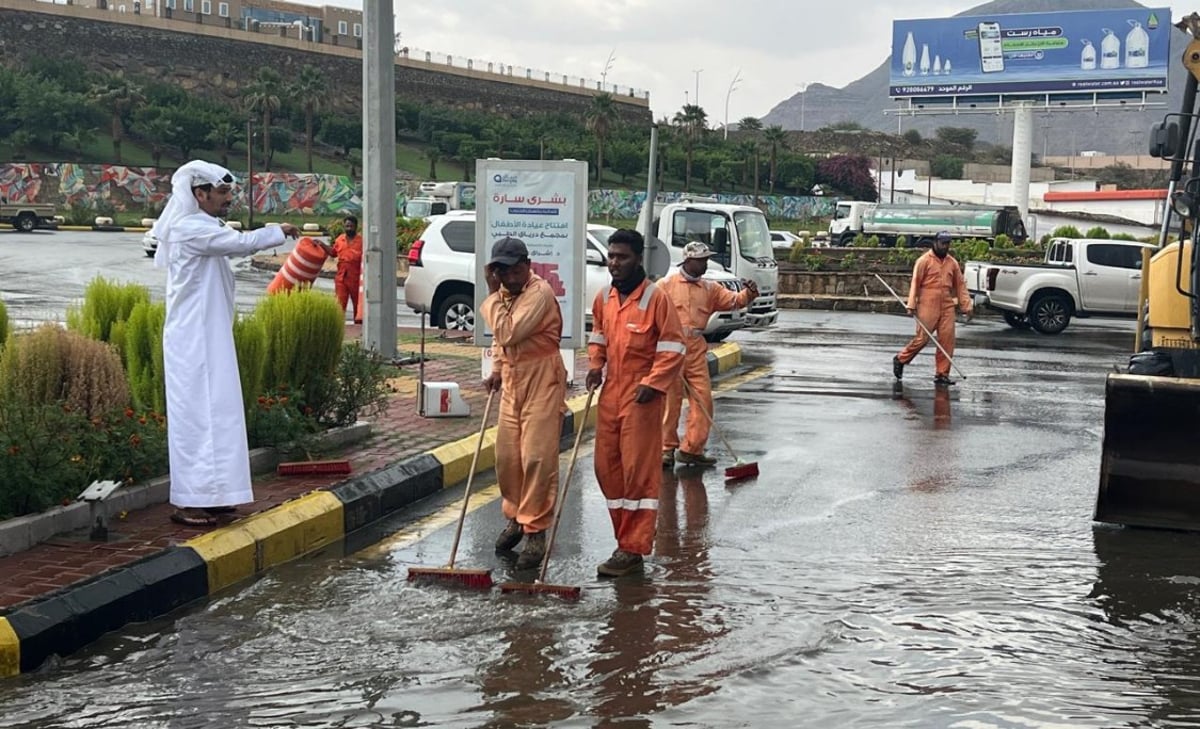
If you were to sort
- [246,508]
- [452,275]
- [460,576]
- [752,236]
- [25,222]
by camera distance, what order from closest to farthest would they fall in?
1. [460,576]
2. [246,508]
3. [452,275]
4. [752,236]
5. [25,222]

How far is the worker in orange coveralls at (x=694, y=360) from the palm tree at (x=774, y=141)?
8265cm

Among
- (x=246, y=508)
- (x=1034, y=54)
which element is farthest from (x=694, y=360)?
(x=1034, y=54)

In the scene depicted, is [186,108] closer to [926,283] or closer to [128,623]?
[926,283]

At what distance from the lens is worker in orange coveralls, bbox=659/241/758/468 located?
10.1m

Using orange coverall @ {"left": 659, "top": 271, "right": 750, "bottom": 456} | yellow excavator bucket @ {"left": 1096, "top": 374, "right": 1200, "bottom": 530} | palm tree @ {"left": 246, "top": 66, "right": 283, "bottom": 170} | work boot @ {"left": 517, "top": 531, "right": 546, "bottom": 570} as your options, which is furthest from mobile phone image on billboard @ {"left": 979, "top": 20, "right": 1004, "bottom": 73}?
work boot @ {"left": 517, "top": 531, "right": 546, "bottom": 570}

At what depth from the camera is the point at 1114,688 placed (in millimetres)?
5297

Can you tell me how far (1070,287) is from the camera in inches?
958

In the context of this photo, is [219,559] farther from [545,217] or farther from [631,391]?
[545,217]

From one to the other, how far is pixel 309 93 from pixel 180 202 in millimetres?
78889

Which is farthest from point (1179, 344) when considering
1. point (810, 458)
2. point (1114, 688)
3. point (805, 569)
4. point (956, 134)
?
point (956, 134)

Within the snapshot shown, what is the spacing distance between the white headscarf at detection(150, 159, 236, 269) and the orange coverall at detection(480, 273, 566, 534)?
1.58 m

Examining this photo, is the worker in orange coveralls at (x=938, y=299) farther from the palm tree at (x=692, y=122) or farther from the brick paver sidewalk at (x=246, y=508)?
the palm tree at (x=692, y=122)

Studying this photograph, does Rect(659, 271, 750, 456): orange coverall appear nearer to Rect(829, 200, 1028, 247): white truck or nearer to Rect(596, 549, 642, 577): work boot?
Rect(596, 549, 642, 577): work boot

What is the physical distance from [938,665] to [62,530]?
13.7ft
